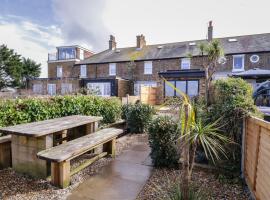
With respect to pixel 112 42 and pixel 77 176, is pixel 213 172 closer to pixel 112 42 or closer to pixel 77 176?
pixel 77 176

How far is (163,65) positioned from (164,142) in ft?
56.7

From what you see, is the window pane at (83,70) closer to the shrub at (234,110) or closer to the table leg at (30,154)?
the table leg at (30,154)

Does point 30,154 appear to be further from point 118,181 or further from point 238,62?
point 238,62

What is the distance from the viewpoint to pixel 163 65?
20.4 meters

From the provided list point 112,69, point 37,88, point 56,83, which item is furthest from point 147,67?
point 37,88

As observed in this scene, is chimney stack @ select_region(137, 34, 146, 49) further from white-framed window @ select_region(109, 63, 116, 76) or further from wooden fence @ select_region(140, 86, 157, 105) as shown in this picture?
wooden fence @ select_region(140, 86, 157, 105)

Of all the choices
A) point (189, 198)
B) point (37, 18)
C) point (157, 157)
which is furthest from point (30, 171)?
point (37, 18)

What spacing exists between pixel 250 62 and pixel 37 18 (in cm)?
1818

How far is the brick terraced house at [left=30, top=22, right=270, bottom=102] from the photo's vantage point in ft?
55.9

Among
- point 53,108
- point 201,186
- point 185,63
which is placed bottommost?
point 201,186

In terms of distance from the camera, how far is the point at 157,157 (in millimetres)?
4148

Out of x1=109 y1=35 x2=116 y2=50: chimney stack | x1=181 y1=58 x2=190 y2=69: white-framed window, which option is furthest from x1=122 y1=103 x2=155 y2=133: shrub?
x1=109 y1=35 x2=116 y2=50: chimney stack

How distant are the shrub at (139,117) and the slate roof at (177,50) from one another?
1061 cm

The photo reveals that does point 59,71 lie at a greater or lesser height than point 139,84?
greater
